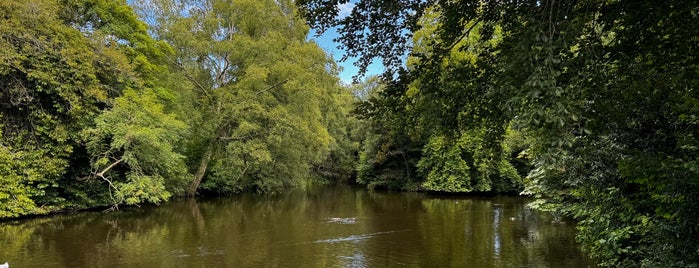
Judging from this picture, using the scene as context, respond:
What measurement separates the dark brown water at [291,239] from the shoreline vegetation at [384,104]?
46.1 inches

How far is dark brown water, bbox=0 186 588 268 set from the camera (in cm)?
943

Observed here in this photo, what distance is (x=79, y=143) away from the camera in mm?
14906

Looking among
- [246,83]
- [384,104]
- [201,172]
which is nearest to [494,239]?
[384,104]

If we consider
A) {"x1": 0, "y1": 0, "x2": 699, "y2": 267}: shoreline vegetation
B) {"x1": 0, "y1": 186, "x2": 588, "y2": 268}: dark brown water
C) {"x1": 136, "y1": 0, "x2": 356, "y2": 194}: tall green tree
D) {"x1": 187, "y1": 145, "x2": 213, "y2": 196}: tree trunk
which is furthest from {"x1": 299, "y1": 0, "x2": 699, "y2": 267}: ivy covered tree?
{"x1": 187, "y1": 145, "x2": 213, "y2": 196}: tree trunk

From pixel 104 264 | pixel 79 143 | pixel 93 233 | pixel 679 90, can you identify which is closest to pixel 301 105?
pixel 79 143

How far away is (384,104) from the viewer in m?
5.30

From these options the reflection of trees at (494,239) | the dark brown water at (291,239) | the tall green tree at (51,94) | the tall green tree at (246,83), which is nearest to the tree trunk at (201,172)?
the tall green tree at (246,83)

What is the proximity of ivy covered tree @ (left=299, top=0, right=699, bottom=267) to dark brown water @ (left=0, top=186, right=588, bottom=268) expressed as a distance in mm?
4305

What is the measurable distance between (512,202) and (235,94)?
16467mm

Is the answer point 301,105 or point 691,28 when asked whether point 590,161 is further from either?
point 301,105

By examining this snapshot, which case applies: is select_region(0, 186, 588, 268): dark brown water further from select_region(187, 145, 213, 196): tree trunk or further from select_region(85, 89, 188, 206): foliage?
select_region(187, 145, 213, 196): tree trunk

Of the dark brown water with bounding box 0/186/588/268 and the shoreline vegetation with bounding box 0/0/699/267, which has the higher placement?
the shoreline vegetation with bounding box 0/0/699/267

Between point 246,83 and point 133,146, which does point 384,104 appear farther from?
point 246,83

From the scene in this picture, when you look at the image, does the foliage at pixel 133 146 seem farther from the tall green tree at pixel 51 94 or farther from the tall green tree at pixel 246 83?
the tall green tree at pixel 246 83
